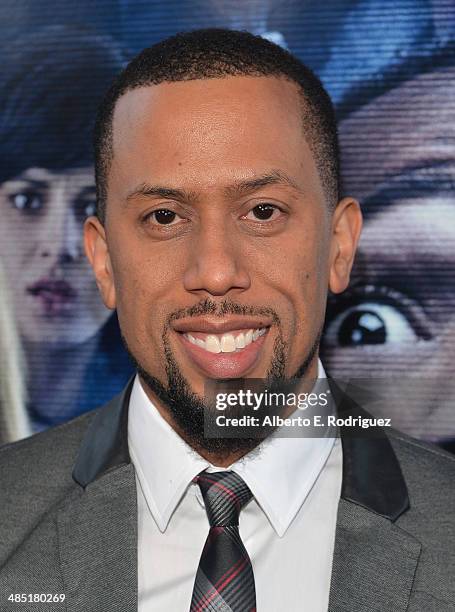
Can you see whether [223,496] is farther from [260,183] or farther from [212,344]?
[260,183]

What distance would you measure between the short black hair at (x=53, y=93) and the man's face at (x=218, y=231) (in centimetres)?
70

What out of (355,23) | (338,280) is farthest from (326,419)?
(355,23)

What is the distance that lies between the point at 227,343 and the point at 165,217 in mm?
307

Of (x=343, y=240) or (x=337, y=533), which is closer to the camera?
(x=337, y=533)

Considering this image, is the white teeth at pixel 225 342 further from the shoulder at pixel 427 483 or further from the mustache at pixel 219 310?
the shoulder at pixel 427 483

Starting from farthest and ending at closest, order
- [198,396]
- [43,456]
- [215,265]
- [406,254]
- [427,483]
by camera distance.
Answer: [406,254], [43,456], [427,483], [198,396], [215,265]

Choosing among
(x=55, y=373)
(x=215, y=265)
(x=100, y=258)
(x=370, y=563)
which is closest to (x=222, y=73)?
(x=215, y=265)

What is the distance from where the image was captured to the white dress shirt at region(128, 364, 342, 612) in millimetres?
1738

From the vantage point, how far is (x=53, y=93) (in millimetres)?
2529

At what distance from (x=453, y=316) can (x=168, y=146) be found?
112 cm

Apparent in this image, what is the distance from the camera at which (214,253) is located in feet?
5.50

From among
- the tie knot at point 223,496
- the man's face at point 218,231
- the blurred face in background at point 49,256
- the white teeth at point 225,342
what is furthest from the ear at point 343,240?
the blurred face in background at point 49,256

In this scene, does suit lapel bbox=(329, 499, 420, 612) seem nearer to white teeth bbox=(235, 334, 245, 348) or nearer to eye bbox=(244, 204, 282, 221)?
white teeth bbox=(235, 334, 245, 348)

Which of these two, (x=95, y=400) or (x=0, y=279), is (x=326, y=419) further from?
(x=0, y=279)
